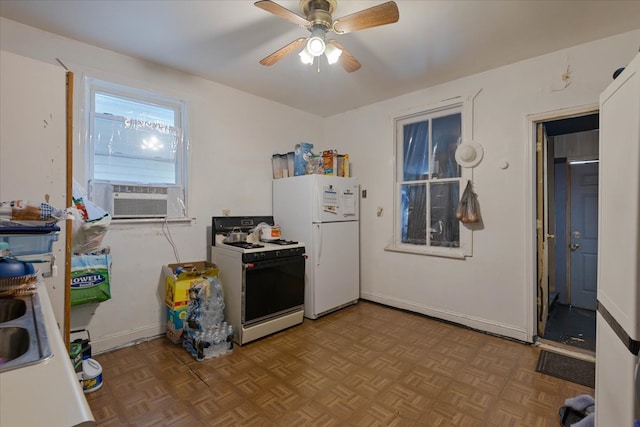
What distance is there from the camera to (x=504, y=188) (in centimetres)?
290

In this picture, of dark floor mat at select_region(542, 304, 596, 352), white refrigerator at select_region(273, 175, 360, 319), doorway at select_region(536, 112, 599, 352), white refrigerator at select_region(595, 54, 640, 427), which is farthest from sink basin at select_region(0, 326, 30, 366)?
doorway at select_region(536, 112, 599, 352)

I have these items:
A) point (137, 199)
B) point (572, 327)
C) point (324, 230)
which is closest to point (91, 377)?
point (137, 199)

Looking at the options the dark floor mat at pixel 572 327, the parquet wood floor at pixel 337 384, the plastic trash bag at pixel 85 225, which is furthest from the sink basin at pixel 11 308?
the dark floor mat at pixel 572 327

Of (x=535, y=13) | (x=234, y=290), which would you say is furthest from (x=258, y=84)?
(x=535, y=13)

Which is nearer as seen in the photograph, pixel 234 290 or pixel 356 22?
pixel 356 22

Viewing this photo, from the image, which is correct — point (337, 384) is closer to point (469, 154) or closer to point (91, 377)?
point (91, 377)

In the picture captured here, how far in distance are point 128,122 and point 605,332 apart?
3.62m

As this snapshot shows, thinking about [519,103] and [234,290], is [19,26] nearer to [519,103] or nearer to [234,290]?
[234,290]

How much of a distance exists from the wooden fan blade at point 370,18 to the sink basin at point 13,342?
2.02 metres

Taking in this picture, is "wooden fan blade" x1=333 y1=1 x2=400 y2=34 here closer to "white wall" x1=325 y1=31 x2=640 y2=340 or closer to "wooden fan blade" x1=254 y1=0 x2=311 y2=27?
"wooden fan blade" x1=254 y1=0 x2=311 y2=27

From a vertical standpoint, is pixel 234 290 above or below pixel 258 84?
below

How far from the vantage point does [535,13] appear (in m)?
2.10

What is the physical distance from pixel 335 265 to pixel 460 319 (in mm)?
1457

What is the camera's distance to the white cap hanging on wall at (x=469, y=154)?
9.98 ft
